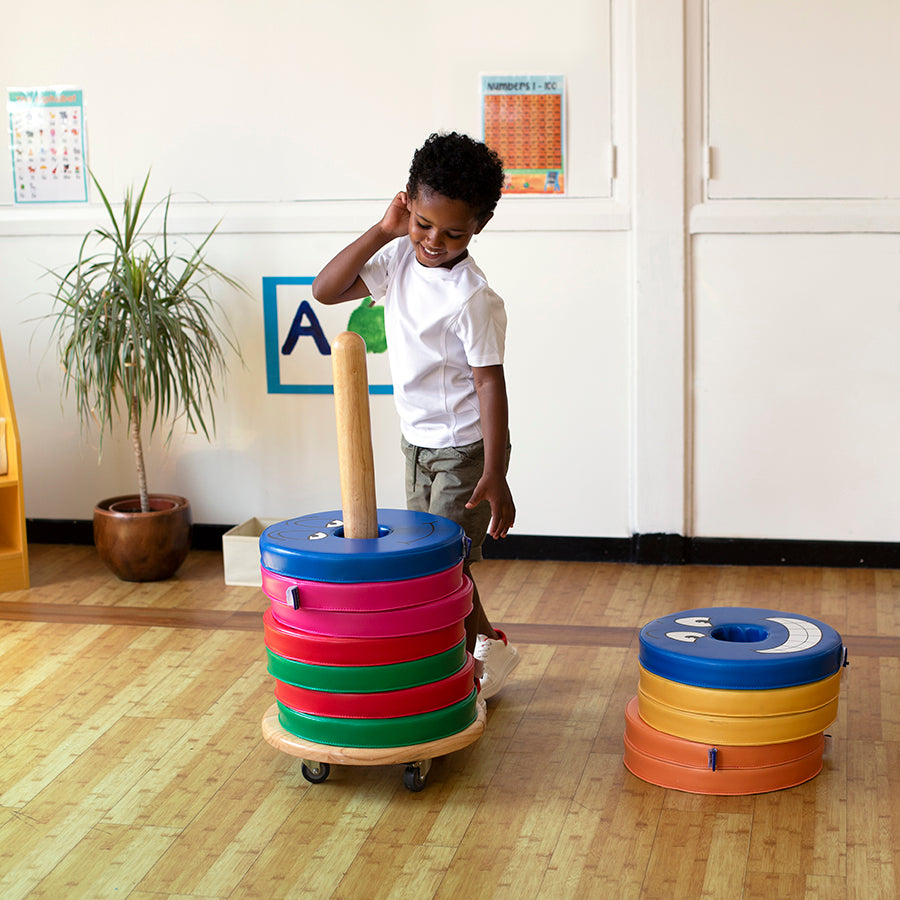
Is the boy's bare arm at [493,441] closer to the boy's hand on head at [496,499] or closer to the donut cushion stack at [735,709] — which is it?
the boy's hand on head at [496,499]

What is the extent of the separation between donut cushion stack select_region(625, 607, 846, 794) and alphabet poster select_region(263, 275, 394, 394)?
1797 mm

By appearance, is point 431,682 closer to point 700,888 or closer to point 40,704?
point 700,888

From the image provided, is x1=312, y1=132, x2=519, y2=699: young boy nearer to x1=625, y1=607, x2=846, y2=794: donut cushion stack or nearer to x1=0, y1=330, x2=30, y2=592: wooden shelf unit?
x1=625, y1=607, x2=846, y2=794: donut cushion stack

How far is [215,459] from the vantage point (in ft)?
12.9

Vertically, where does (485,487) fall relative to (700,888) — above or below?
above

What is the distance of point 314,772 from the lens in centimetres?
219

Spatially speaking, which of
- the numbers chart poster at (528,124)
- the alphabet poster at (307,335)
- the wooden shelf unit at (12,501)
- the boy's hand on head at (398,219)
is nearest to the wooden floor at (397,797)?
the wooden shelf unit at (12,501)

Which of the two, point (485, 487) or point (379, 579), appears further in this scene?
point (485, 487)

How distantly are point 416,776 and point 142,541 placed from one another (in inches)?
67.1

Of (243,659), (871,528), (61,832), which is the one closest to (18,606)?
(243,659)

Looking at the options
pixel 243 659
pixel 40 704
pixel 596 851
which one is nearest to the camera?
pixel 596 851

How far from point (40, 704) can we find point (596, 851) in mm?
1390

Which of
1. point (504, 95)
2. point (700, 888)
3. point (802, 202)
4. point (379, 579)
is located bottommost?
point (700, 888)

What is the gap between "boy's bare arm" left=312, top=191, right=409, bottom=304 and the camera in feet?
7.25
